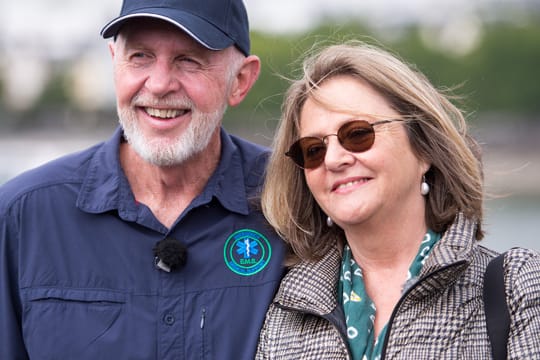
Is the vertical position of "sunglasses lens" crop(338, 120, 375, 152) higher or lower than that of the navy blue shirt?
higher

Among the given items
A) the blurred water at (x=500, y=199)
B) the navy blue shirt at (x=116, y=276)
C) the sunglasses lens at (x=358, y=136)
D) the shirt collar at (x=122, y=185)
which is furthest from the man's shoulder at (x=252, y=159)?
the blurred water at (x=500, y=199)

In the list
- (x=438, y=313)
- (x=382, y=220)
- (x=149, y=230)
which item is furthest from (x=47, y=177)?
(x=438, y=313)

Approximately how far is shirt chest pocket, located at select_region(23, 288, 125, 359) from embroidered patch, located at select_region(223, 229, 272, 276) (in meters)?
0.48

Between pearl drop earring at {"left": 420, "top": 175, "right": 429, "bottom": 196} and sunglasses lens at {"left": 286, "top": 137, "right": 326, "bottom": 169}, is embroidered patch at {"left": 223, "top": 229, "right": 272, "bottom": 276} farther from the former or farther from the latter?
pearl drop earring at {"left": 420, "top": 175, "right": 429, "bottom": 196}

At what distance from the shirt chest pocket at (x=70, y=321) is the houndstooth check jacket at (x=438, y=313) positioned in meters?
0.62

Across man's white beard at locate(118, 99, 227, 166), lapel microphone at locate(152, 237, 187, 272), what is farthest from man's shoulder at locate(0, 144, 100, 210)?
lapel microphone at locate(152, 237, 187, 272)

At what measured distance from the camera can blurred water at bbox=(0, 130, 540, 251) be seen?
5895 mm

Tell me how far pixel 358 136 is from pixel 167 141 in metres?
0.86

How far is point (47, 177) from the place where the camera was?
404 centimetres

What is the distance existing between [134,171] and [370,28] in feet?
226

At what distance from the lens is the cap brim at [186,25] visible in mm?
3885

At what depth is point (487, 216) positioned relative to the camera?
12.9 ft

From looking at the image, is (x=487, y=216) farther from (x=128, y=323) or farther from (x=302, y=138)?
(x=128, y=323)

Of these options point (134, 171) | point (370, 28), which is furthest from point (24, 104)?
point (134, 171)
